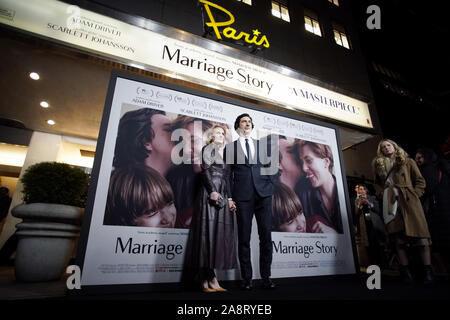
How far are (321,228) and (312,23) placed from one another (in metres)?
6.55

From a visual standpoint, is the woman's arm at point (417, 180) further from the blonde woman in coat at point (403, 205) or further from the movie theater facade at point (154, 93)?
the movie theater facade at point (154, 93)

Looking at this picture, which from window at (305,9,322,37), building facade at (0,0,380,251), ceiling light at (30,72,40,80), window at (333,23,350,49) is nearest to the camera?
building facade at (0,0,380,251)

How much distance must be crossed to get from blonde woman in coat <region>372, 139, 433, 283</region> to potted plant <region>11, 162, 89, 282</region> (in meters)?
3.82

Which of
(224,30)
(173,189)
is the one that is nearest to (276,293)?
(173,189)

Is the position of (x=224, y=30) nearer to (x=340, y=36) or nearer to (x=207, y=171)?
(x=207, y=171)

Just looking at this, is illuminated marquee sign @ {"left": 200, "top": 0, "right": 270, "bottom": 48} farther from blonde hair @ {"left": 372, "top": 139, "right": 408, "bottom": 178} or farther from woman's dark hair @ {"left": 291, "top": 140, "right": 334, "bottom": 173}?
blonde hair @ {"left": 372, "top": 139, "right": 408, "bottom": 178}

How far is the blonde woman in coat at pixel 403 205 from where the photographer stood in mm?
2699

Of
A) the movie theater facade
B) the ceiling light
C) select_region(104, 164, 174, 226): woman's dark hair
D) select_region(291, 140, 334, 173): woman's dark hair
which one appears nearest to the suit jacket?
the movie theater facade

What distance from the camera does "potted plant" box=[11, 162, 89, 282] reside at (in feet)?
7.43

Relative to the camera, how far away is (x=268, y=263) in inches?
88.7

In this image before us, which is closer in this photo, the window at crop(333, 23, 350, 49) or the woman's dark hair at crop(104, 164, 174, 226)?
the woman's dark hair at crop(104, 164, 174, 226)

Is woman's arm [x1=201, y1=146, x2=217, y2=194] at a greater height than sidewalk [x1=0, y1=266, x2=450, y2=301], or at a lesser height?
greater
